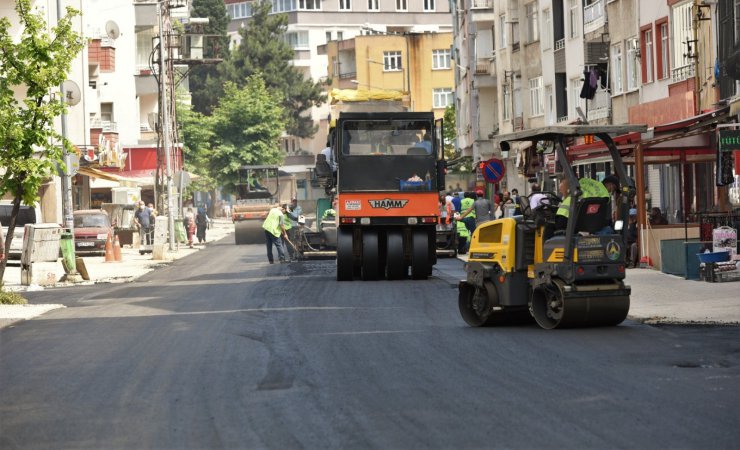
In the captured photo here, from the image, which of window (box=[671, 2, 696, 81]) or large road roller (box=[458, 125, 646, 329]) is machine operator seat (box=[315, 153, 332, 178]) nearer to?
window (box=[671, 2, 696, 81])

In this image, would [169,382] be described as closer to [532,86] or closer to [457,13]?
[532,86]

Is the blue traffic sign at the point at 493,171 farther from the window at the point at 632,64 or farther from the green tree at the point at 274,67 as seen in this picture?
the green tree at the point at 274,67

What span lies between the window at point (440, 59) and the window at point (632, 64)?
2366 inches

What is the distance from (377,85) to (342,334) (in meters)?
92.0

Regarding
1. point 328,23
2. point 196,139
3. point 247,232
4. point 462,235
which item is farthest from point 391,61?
point 462,235

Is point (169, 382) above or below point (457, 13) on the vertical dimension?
below

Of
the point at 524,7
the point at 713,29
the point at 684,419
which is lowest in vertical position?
the point at 684,419

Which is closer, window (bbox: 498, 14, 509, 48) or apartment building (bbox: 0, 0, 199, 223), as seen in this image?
apartment building (bbox: 0, 0, 199, 223)

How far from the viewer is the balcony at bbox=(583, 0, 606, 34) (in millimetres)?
44469

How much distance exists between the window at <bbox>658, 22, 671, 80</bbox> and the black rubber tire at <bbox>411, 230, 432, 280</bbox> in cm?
1258

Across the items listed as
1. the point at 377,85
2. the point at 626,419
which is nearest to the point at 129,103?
the point at 377,85

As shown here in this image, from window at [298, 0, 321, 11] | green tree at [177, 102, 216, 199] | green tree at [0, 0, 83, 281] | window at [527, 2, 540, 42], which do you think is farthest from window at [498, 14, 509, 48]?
window at [298, 0, 321, 11]

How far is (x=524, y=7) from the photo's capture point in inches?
2195

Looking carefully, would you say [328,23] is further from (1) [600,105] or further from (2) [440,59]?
(1) [600,105]
